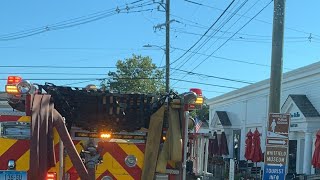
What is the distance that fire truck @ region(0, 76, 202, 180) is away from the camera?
504 cm

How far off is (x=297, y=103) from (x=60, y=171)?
13.3 meters

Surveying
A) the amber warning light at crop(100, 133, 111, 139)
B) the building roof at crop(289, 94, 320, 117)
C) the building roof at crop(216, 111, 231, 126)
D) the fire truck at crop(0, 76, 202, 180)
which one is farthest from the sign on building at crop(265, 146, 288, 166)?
the building roof at crop(216, 111, 231, 126)

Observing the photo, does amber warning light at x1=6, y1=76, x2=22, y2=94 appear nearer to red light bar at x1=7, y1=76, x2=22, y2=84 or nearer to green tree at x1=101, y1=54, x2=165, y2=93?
red light bar at x1=7, y1=76, x2=22, y2=84

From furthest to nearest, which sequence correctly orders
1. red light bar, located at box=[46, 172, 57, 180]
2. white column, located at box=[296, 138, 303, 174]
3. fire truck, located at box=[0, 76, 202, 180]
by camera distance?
A: white column, located at box=[296, 138, 303, 174] < fire truck, located at box=[0, 76, 202, 180] < red light bar, located at box=[46, 172, 57, 180]

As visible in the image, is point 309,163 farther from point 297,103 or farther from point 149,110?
point 149,110

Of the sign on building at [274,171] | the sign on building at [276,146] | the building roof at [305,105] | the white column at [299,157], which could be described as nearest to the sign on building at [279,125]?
the sign on building at [276,146]

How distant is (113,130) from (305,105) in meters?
12.1

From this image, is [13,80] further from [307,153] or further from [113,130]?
[307,153]

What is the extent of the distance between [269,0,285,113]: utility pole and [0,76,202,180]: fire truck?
3687 millimetres

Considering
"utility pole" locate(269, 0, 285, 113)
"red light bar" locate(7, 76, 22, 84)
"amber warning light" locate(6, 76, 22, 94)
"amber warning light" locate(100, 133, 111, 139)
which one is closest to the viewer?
"amber warning light" locate(6, 76, 22, 94)

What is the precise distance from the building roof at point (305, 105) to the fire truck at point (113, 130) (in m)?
11.3

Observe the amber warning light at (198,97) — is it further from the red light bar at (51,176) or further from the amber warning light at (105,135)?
the red light bar at (51,176)

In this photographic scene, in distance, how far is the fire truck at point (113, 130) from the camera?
504cm

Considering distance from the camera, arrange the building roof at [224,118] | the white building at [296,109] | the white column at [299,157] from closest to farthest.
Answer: the white building at [296,109] < the white column at [299,157] < the building roof at [224,118]
